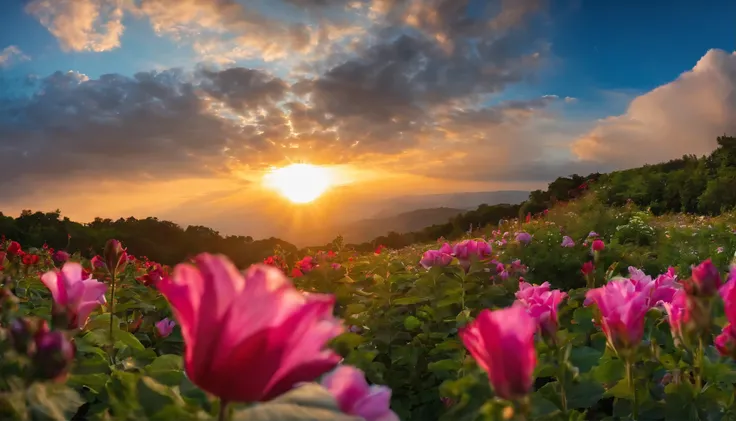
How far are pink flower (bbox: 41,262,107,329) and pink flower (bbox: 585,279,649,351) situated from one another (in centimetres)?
144

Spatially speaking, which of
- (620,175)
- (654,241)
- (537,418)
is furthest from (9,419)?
(620,175)

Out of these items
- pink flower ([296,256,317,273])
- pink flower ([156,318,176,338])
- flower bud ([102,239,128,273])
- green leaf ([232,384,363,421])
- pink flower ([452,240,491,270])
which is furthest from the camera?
pink flower ([296,256,317,273])

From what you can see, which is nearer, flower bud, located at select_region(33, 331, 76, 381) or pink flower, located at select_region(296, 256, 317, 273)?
flower bud, located at select_region(33, 331, 76, 381)

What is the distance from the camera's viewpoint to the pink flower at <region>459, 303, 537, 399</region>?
0.97 m

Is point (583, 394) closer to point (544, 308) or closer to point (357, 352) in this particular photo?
point (544, 308)

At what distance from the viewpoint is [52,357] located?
92 cm

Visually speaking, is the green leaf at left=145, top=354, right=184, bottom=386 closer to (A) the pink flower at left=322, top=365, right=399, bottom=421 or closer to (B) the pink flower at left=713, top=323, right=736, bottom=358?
(A) the pink flower at left=322, top=365, right=399, bottom=421

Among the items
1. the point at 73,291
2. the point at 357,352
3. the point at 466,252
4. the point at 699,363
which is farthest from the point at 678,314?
the point at 466,252

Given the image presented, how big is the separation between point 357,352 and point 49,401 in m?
1.91

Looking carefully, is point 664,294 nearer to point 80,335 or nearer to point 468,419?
point 468,419

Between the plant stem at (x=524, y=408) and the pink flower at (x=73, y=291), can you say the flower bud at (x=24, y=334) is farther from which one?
the plant stem at (x=524, y=408)

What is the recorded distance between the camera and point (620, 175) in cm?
2455

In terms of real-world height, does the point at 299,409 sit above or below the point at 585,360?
above

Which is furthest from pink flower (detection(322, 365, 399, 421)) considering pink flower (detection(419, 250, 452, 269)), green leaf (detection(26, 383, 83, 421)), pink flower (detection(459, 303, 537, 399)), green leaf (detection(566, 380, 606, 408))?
pink flower (detection(419, 250, 452, 269))
